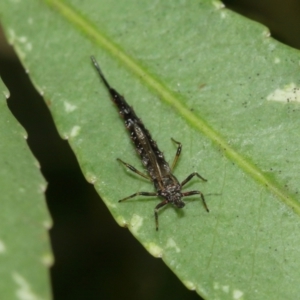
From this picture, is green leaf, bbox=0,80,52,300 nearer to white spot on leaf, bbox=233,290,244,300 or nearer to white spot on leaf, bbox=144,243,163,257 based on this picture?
white spot on leaf, bbox=144,243,163,257

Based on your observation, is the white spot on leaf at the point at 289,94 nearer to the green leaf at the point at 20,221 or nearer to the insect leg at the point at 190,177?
the insect leg at the point at 190,177

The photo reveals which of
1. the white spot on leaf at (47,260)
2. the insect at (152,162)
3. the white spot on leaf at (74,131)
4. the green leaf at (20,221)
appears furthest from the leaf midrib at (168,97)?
the white spot on leaf at (47,260)

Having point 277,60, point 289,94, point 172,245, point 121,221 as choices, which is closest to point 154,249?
point 172,245

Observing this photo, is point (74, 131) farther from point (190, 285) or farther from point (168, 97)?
point (190, 285)

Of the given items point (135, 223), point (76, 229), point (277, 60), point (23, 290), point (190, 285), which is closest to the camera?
point (23, 290)

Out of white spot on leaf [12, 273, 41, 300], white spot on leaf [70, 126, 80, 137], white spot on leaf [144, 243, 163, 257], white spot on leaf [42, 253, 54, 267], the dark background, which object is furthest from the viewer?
the dark background

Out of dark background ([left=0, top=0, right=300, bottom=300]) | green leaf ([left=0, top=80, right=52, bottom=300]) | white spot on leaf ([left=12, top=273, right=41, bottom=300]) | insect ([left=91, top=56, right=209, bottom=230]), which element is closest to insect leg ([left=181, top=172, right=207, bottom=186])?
insect ([left=91, top=56, right=209, bottom=230])
